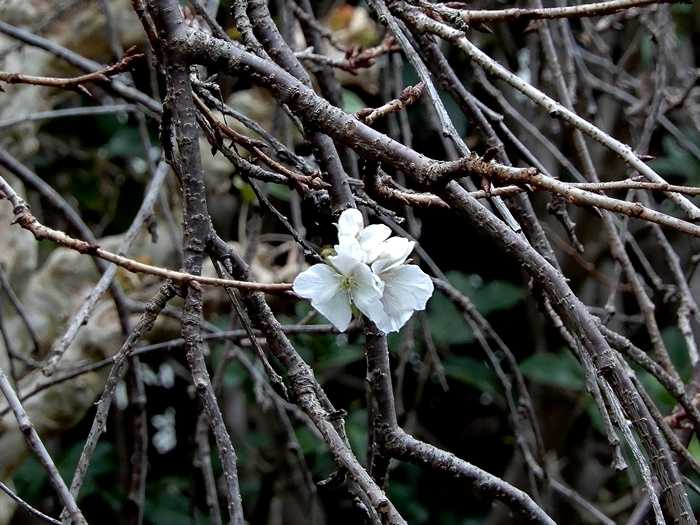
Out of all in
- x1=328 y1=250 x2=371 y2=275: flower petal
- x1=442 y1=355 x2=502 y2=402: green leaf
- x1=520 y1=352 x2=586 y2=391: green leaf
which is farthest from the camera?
x1=442 y1=355 x2=502 y2=402: green leaf

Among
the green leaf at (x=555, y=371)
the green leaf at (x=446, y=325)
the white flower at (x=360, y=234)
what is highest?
the green leaf at (x=446, y=325)

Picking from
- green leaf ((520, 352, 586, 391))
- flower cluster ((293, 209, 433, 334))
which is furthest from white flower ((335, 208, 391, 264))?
green leaf ((520, 352, 586, 391))

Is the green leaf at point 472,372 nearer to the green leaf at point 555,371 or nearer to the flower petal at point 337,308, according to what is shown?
the green leaf at point 555,371

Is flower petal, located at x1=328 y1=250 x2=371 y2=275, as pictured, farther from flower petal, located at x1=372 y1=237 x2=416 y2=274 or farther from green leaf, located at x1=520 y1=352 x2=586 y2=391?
green leaf, located at x1=520 y1=352 x2=586 y2=391

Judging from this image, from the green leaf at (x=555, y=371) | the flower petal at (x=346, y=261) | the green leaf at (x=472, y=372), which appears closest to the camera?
the flower petal at (x=346, y=261)

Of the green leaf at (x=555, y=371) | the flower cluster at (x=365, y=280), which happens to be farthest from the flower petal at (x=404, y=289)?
the green leaf at (x=555, y=371)

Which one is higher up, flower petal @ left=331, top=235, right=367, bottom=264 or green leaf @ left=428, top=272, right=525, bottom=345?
green leaf @ left=428, top=272, right=525, bottom=345

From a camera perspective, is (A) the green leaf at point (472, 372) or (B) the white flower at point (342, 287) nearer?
(B) the white flower at point (342, 287)
